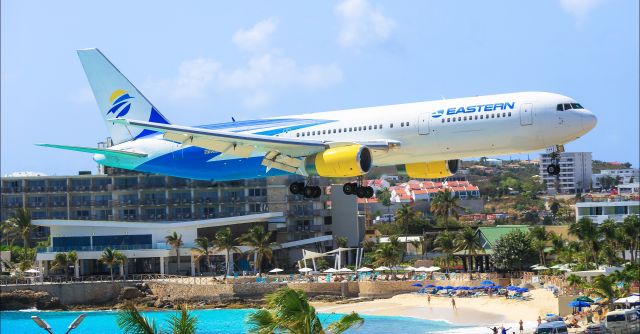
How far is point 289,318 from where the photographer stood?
29.1 metres

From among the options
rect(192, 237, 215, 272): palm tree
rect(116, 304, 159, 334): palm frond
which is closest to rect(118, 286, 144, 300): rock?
rect(192, 237, 215, 272): palm tree

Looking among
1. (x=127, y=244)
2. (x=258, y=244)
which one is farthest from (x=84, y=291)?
(x=258, y=244)

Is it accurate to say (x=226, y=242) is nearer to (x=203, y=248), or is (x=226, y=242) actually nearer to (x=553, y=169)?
(x=203, y=248)

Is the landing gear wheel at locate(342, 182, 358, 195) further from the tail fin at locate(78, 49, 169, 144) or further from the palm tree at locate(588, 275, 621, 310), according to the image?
the palm tree at locate(588, 275, 621, 310)

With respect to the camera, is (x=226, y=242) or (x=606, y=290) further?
(x=226, y=242)

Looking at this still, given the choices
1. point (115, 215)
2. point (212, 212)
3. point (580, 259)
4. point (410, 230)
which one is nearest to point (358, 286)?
point (580, 259)

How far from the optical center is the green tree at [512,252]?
110m

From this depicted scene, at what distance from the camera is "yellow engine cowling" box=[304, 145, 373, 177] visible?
52375 mm

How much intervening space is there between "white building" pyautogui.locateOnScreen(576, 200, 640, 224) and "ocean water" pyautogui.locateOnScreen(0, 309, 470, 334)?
45.0 meters

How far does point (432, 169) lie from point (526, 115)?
845 cm

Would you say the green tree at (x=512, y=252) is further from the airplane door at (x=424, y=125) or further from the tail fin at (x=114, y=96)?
the airplane door at (x=424, y=125)

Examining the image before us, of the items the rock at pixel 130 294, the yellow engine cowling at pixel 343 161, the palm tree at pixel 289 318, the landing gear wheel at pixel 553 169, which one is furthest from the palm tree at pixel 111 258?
the palm tree at pixel 289 318

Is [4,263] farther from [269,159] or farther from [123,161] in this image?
[269,159]

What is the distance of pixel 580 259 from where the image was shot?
104 metres
